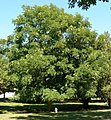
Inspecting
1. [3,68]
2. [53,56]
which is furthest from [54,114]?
[3,68]

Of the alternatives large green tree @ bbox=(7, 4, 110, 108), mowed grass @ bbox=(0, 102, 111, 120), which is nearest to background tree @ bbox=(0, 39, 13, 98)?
large green tree @ bbox=(7, 4, 110, 108)

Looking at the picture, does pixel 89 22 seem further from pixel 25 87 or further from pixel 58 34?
pixel 25 87

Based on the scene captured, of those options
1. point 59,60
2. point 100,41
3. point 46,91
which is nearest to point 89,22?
point 100,41

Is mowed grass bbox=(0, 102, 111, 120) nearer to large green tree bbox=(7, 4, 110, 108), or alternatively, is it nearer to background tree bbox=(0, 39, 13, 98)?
large green tree bbox=(7, 4, 110, 108)

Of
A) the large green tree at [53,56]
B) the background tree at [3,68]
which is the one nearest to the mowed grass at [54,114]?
the large green tree at [53,56]

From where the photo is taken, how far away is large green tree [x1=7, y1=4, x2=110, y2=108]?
36.2 meters

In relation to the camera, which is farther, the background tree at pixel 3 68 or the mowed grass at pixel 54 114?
the background tree at pixel 3 68

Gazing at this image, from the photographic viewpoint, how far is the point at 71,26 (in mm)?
37562

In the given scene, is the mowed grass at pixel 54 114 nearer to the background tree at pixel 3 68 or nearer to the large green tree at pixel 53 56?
the large green tree at pixel 53 56

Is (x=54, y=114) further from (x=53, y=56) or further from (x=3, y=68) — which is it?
(x=3, y=68)

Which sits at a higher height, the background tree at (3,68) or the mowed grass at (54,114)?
the background tree at (3,68)

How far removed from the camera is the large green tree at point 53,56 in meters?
36.2

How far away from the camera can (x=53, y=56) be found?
119ft

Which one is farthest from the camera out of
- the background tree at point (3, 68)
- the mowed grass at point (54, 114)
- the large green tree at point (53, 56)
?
the background tree at point (3, 68)
